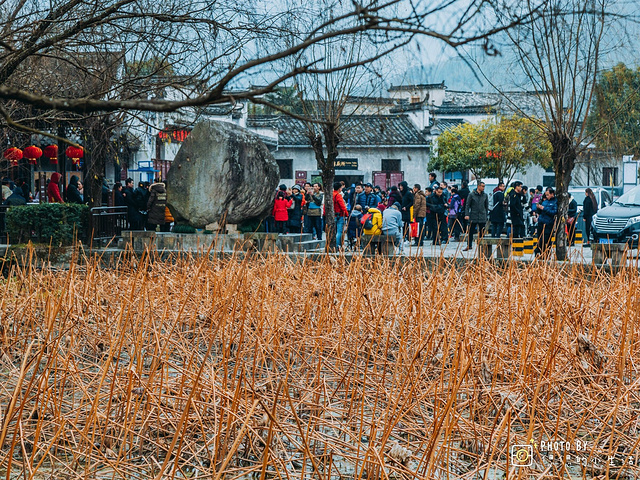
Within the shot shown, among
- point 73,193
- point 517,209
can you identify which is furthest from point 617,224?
point 73,193

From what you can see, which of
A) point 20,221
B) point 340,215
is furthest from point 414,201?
point 20,221

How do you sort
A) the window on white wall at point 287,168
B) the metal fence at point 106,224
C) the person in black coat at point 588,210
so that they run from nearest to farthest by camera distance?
1. the metal fence at point 106,224
2. the person in black coat at point 588,210
3. the window on white wall at point 287,168

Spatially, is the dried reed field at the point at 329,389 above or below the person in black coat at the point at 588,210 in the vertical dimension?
below

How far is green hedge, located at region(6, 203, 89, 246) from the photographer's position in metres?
10.1

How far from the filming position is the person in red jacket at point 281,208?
578 inches

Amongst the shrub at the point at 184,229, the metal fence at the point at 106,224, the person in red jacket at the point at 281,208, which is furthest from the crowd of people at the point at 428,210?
the metal fence at the point at 106,224

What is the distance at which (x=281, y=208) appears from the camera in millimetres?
14773

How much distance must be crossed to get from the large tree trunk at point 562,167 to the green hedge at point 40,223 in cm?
603

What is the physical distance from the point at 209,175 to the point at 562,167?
479 centimetres

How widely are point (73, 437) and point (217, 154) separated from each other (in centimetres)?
872

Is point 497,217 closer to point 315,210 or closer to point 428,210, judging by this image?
point 428,210

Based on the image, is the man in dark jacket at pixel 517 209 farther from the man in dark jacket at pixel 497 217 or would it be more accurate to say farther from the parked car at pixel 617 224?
the parked car at pixel 617 224

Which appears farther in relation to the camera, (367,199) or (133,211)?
(367,199)

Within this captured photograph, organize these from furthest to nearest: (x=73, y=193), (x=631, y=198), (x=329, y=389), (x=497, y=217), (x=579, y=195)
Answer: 1. (x=579, y=195)
2. (x=631, y=198)
3. (x=497, y=217)
4. (x=73, y=193)
5. (x=329, y=389)
